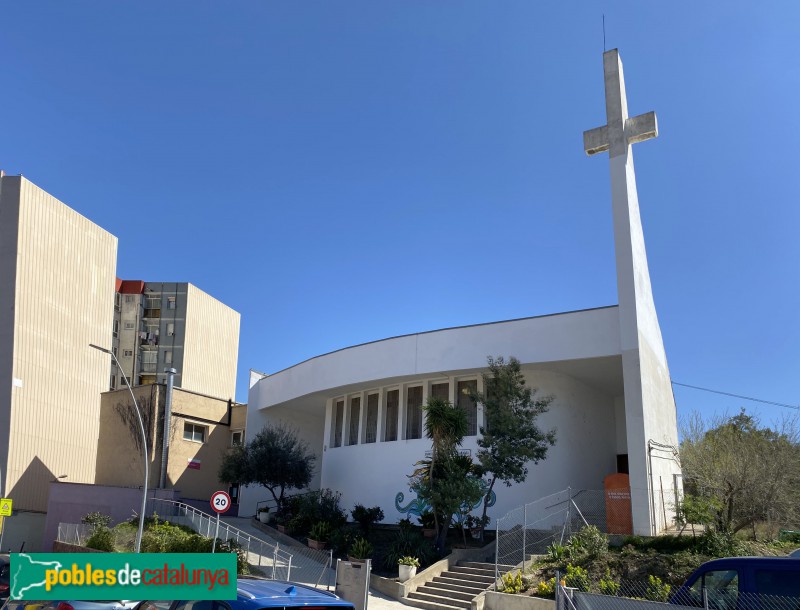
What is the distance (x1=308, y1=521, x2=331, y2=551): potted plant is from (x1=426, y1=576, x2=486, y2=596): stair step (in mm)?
6636

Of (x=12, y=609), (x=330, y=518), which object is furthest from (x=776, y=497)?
(x=12, y=609)

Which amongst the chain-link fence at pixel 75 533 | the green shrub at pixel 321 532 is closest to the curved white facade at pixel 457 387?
the green shrub at pixel 321 532

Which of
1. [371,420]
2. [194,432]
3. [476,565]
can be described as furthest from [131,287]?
[476,565]

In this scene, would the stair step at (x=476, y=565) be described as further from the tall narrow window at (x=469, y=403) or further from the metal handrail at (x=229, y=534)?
the tall narrow window at (x=469, y=403)

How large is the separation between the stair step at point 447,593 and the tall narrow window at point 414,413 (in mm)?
8640

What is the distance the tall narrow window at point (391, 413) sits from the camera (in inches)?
1142

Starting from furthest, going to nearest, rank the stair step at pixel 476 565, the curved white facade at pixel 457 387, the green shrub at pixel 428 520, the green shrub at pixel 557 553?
the green shrub at pixel 428 520, the curved white facade at pixel 457 387, the stair step at pixel 476 565, the green shrub at pixel 557 553

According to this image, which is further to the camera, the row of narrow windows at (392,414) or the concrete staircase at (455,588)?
the row of narrow windows at (392,414)

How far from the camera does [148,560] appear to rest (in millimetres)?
4504

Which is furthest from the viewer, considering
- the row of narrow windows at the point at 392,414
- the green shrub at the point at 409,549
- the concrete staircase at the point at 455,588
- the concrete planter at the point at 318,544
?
the row of narrow windows at the point at 392,414

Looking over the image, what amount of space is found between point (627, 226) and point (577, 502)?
357 inches

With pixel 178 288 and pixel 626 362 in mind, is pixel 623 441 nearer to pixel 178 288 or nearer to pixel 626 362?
pixel 626 362

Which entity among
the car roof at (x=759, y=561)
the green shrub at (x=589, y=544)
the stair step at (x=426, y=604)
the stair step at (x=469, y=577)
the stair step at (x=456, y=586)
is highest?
the car roof at (x=759, y=561)

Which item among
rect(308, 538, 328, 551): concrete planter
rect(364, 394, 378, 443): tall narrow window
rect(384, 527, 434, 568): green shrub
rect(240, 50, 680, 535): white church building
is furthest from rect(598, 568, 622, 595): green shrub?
rect(364, 394, 378, 443): tall narrow window
